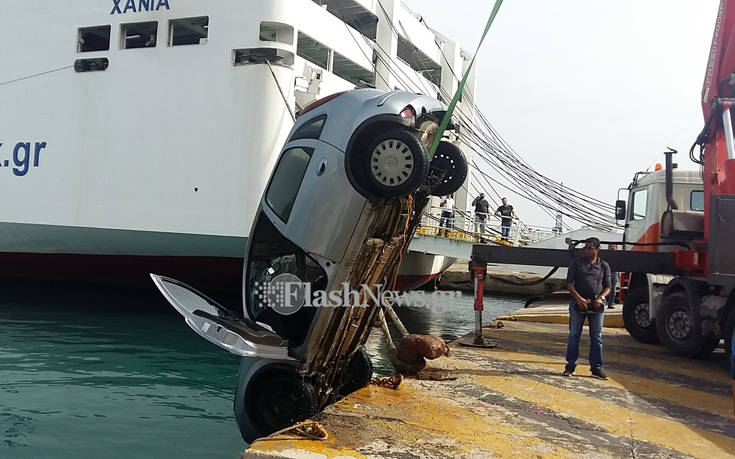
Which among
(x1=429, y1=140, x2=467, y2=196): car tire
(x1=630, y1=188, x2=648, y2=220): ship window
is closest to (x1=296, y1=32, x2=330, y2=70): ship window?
(x1=630, y1=188, x2=648, y2=220): ship window

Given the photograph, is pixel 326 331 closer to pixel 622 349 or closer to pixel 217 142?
pixel 622 349

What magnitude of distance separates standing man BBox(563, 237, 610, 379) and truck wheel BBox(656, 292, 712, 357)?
2108mm

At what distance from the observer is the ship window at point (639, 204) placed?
9.56m

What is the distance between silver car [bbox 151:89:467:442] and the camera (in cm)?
420

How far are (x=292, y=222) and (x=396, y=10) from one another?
1359 centimetres

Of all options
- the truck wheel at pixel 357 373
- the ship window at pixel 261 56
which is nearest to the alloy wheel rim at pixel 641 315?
the truck wheel at pixel 357 373

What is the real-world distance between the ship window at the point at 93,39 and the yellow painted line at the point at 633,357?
37.1ft

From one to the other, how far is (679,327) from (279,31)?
9.57 meters

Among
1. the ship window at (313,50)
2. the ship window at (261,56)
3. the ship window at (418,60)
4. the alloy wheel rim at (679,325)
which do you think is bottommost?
the alloy wheel rim at (679,325)

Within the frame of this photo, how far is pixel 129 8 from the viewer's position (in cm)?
1332
